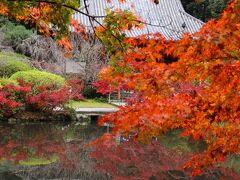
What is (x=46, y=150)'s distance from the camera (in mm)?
9516

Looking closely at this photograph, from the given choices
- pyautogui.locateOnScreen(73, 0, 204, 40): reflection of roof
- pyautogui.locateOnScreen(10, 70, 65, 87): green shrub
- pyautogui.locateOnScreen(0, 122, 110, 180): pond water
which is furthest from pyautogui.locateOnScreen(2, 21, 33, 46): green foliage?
pyautogui.locateOnScreen(0, 122, 110, 180): pond water

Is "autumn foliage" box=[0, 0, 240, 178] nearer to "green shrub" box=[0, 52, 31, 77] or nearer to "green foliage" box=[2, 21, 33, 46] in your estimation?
"green shrub" box=[0, 52, 31, 77]

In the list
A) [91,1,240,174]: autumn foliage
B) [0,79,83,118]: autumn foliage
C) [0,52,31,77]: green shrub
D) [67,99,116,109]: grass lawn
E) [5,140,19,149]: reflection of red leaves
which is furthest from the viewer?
[0,52,31,77]: green shrub

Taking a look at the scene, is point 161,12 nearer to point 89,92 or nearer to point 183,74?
point 89,92

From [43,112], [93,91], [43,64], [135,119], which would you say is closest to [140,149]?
[43,112]

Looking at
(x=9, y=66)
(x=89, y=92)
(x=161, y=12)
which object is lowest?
(x=89, y=92)

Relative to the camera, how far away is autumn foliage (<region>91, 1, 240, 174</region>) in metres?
3.09

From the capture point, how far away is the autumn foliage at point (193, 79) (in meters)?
3.09

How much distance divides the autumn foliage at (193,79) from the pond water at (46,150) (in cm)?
282

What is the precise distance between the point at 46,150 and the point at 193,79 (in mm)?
6074

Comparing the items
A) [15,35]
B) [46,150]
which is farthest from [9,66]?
[46,150]

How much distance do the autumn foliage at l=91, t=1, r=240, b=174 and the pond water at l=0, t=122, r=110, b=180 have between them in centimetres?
282

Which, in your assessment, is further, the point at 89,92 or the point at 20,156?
the point at 89,92

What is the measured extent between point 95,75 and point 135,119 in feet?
39.6
